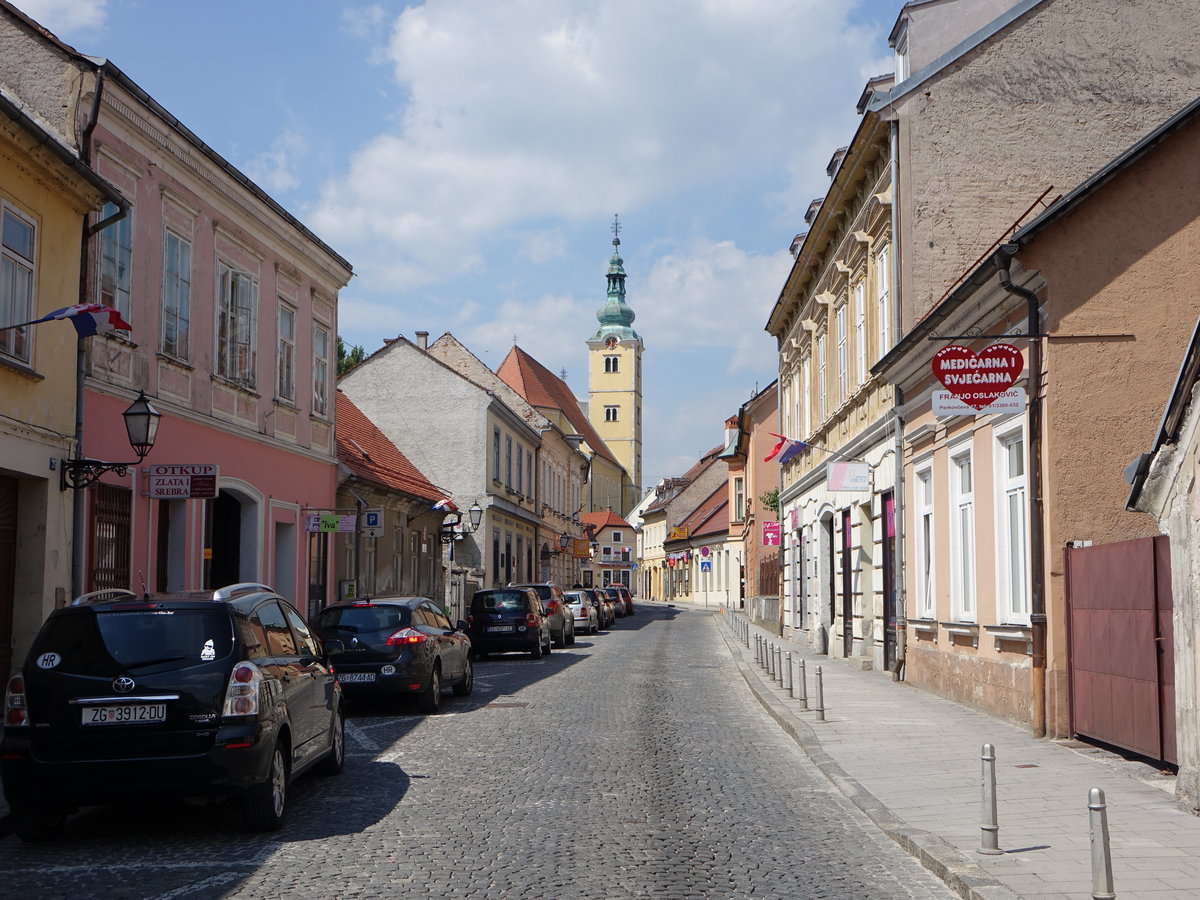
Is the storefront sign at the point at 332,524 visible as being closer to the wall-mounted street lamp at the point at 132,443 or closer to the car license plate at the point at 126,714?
the wall-mounted street lamp at the point at 132,443

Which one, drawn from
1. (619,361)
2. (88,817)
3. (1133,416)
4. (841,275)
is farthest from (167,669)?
(619,361)

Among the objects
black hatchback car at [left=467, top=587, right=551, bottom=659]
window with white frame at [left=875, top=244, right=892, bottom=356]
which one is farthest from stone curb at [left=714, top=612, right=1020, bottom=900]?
black hatchback car at [left=467, top=587, right=551, bottom=659]

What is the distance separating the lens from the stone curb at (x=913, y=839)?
685 cm

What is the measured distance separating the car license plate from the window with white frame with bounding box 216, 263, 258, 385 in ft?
40.0

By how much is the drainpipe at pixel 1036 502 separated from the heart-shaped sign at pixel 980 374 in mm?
373

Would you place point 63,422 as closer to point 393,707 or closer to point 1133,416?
point 393,707

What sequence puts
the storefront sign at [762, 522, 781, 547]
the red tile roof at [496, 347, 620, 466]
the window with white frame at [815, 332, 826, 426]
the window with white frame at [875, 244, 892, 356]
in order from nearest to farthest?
the window with white frame at [875, 244, 892, 356]
the window with white frame at [815, 332, 826, 426]
the storefront sign at [762, 522, 781, 547]
the red tile roof at [496, 347, 620, 466]

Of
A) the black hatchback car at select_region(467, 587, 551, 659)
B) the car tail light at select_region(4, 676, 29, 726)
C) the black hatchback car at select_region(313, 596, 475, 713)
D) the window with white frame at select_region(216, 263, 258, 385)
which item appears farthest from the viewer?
the black hatchback car at select_region(467, 587, 551, 659)

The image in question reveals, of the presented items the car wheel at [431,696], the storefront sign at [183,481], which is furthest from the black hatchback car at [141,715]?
the car wheel at [431,696]

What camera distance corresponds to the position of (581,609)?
135 ft

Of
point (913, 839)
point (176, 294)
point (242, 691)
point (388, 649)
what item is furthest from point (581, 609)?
point (913, 839)

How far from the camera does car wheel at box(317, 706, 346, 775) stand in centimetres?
1075

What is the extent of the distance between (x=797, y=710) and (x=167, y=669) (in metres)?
9.34

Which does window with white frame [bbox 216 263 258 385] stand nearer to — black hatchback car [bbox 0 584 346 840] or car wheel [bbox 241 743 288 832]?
black hatchback car [bbox 0 584 346 840]
